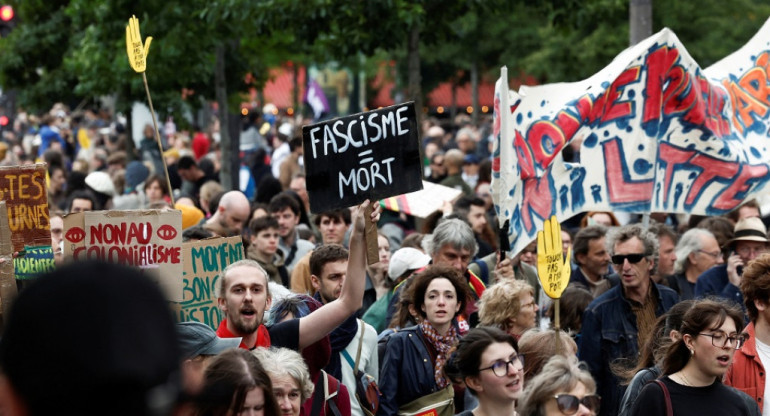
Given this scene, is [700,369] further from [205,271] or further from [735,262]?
[735,262]

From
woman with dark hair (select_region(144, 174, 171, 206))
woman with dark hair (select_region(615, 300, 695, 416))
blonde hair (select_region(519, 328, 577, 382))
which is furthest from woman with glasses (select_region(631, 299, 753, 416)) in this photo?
woman with dark hair (select_region(144, 174, 171, 206))

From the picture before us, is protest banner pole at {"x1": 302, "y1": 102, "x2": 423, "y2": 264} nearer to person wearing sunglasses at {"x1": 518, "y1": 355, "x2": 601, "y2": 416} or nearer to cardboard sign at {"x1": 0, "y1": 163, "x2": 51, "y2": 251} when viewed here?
person wearing sunglasses at {"x1": 518, "y1": 355, "x2": 601, "y2": 416}

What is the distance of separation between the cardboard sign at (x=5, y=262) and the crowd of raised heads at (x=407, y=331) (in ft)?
2.94

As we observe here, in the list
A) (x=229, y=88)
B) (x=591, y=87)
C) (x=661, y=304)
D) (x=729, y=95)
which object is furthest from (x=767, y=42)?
(x=229, y=88)

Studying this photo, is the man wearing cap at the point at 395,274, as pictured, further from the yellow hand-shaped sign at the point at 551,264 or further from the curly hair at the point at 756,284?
the curly hair at the point at 756,284

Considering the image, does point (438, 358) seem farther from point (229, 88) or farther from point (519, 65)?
point (519, 65)

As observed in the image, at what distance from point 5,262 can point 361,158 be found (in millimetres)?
1638

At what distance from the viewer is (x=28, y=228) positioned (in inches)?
241

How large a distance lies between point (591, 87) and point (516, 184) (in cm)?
114

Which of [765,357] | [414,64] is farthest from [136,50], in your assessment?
[414,64]

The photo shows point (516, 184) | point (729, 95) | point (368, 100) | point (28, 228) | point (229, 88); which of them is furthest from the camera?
point (368, 100)

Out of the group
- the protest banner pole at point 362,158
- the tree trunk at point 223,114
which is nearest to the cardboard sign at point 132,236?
the protest banner pole at point 362,158

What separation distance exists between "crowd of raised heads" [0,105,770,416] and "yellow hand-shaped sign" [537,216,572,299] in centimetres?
28

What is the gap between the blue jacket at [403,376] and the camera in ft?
20.5
